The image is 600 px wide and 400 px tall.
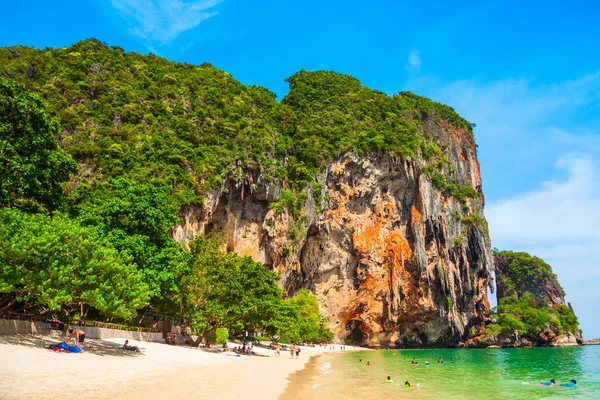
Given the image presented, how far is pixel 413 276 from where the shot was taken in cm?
6988

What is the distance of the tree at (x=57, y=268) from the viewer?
15078 millimetres

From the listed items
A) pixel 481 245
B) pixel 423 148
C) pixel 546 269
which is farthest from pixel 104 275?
pixel 546 269

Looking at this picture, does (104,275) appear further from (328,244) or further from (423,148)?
(423,148)

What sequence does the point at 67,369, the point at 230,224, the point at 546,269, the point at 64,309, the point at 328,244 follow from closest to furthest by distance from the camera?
the point at 67,369
the point at 64,309
the point at 230,224
the point at 328,244
the point at 546,269

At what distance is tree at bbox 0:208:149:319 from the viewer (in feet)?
49.5

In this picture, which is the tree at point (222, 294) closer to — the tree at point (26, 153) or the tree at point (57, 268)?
the tree at point (57, 268)

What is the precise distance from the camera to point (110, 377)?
12672mm

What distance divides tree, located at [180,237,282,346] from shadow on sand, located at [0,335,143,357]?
823cm

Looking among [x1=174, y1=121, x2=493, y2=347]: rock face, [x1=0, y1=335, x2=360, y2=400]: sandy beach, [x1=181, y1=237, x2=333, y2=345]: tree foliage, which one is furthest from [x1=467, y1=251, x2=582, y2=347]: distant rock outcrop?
[x1=0, y1=335, x2=360, y2=400]: sandy beach

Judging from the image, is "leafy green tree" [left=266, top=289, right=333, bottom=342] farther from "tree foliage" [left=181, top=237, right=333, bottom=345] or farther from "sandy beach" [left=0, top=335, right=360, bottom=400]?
"sandy beach" [left=0, top=335, right=360, bottom=400]

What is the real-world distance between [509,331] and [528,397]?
77.8 m

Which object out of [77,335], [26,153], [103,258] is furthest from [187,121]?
[77,335]

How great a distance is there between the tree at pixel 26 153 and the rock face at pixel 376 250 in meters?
32.9

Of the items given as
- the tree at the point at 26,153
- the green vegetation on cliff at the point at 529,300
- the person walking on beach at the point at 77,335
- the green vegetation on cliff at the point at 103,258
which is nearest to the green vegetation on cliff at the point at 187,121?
the green vegetation on cliff at the point at 103,258
